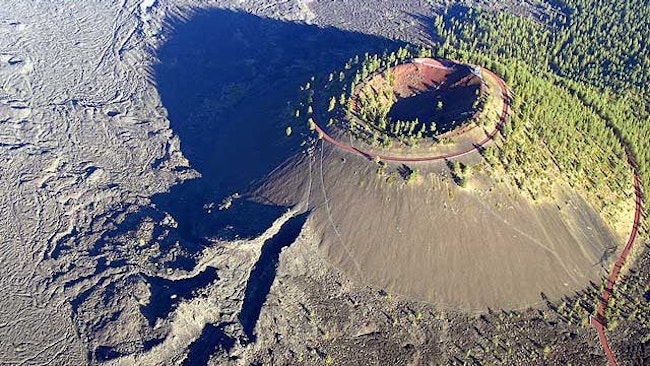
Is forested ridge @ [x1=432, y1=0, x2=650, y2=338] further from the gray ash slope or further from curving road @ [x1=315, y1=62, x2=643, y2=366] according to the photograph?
the gray ash slope

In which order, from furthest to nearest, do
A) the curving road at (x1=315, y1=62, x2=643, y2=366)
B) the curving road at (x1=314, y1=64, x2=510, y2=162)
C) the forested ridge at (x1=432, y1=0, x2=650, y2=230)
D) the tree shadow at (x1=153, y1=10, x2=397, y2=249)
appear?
the forested ridge at (x1=432, y1=0, x2=650, y2=230) → the tree shadow at (x1=153, y1=10, x2=397, y2=249) → the curving road at (x1=314, y1=64, x2=510, y2=162) → the curving road at (x1=315, y1=62, x2=643, y2=366)

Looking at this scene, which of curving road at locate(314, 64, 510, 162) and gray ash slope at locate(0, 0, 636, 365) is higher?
curving road at locate(314, 64, 510, 162)

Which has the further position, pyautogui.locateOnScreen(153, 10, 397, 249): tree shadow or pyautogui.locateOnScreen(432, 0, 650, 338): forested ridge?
pyautogui.locateOnScreen(153, 10, 397, 249): tree shadow

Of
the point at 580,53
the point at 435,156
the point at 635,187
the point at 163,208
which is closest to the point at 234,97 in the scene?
the point at 163,208

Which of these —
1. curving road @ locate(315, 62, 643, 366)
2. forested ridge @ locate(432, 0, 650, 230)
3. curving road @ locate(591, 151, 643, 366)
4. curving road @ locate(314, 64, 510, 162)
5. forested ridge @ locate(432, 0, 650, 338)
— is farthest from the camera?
forested ridge @ locate(432, 0, 650, 230)

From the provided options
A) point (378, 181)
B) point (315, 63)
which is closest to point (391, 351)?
point (378, 181)

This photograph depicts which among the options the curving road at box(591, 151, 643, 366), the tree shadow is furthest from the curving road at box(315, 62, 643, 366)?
the tree shadow

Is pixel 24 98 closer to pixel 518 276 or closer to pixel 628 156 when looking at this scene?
pixel 518 276

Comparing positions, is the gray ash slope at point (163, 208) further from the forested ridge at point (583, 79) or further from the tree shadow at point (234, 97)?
the forested ridge at point (583, 79)
